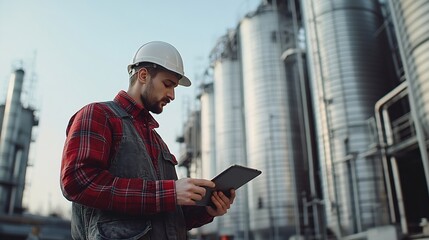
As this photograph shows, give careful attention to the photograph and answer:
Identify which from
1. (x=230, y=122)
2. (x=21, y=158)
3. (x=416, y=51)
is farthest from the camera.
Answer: (x=21, y=158)

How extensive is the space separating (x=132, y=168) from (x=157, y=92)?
389mm

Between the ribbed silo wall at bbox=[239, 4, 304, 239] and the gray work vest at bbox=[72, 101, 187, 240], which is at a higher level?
the ribbed silo wall at bbox=[239, 4, 304, 239]

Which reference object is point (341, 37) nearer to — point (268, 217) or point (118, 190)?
point (268, 217)

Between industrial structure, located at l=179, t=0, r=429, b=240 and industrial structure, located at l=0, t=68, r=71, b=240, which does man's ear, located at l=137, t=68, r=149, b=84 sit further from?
industrial structure, located at l=0, t=68, r=71, b=240

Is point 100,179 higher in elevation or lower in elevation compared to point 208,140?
lower

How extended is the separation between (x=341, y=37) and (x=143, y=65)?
9.11 metres

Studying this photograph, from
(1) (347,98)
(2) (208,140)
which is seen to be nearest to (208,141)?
(2) (208,140)

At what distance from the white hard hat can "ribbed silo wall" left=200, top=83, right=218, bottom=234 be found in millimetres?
15291

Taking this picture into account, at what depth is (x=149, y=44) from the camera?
6.23ft

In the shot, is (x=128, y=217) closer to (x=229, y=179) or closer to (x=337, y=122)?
(x=229, y=179)

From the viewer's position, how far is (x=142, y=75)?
1843 millimetres

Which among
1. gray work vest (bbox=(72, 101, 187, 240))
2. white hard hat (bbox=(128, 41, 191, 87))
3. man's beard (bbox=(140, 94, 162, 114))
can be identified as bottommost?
gray work vest (bbox=(72, 101, 187, 240))

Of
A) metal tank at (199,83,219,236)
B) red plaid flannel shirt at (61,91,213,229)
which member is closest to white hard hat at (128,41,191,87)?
red plaid flannel shirt at (61,91,213,229)

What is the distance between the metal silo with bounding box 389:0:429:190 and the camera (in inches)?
253
